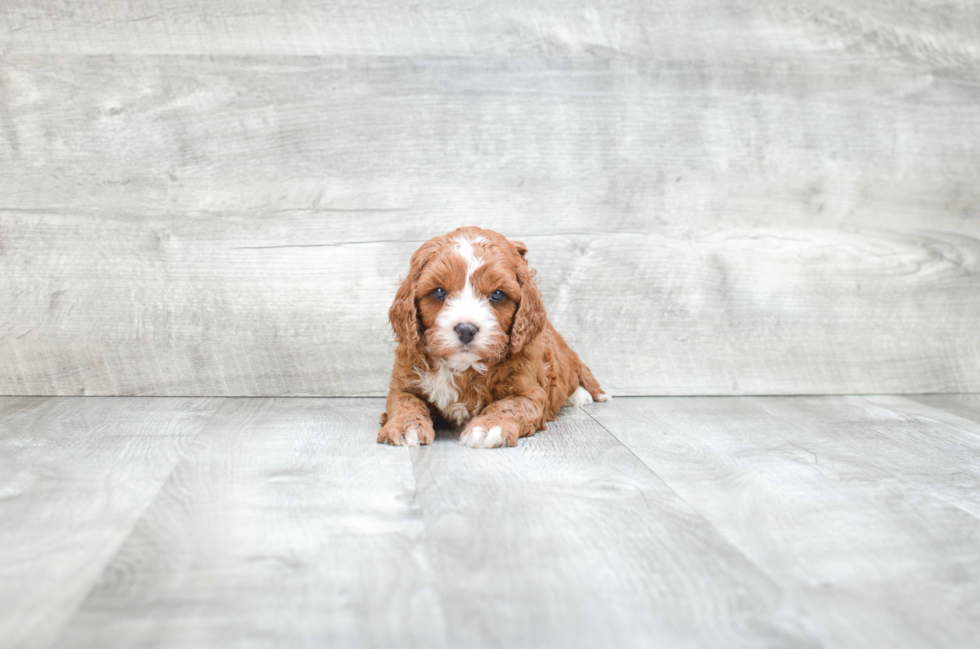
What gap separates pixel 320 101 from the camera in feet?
11.8

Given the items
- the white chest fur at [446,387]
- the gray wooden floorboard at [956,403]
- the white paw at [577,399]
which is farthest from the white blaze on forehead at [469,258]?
the gray wooden floorboard at [956,403]

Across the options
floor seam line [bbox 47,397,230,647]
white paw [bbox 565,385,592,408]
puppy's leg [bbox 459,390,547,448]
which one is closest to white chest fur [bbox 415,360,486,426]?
puppy's leg [bbox 459,390,547,448]

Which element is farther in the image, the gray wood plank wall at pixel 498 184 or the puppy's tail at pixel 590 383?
the puppy's tail at pixel 590 383

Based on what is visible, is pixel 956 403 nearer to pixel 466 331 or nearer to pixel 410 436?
pixel 466 331

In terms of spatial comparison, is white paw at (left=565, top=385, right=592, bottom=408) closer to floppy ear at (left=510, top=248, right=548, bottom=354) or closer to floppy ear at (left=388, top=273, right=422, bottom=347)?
floppy ear at (left=510, top=248, right=548, bottom=354)

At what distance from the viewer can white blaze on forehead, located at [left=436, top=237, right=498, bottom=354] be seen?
8.78 ft

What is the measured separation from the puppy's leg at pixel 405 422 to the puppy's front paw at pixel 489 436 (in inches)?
5.9

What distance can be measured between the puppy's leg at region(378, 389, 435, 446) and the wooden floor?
60 mm

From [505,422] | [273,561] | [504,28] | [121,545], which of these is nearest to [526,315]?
[505,422]

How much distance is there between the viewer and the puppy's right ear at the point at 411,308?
279 centimetres

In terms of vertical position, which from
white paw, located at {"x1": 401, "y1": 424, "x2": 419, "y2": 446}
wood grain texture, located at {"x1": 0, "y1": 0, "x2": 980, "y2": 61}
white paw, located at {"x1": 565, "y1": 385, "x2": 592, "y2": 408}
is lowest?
white paw, located at {"x1": 565, "y1": 385, "x2": 592, "y2": 408}

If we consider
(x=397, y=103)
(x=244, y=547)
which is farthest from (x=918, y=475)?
(x=397, y=103)

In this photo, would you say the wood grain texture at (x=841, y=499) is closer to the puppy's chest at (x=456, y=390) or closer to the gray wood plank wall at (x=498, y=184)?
the puppy's chest at (x=456, y=390)

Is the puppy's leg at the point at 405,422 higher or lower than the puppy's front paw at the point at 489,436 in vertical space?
higher
